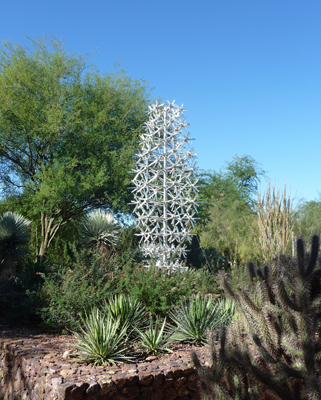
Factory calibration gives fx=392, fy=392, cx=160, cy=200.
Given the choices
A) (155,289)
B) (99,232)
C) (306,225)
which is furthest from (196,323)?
(306,225)

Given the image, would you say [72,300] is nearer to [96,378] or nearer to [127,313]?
[127,313]

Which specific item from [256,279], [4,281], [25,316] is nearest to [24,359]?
[25,316]

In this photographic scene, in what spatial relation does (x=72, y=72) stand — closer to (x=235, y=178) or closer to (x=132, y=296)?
(x=132, y=296)

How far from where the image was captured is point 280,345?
143 inches

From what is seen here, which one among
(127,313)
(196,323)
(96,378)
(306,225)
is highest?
(306,225)

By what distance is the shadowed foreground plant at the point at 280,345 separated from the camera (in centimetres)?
324

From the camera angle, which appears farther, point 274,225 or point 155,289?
point 274,225

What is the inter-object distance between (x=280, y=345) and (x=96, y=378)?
1.98 m

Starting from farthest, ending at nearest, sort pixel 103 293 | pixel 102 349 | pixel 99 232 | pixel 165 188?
pixel 99 232 < pixel 165 188 < pixel 103 293 < pixel 102 349

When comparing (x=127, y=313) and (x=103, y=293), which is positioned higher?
(x=103, y=293)

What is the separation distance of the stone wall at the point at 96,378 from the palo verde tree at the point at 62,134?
10.4 meters

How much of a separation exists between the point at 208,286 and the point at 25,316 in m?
Result: 3.79

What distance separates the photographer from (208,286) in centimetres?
855

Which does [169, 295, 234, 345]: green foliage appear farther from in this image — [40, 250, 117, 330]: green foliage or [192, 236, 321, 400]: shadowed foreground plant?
[192, 236, 321, 400]: shadowed foreground plant
